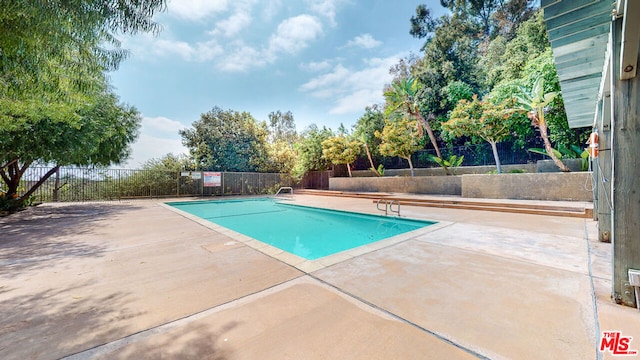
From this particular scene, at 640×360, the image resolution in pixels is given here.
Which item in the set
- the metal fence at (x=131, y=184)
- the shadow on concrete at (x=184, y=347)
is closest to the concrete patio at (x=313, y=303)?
the shadow on concrete at (x=184, y=347)

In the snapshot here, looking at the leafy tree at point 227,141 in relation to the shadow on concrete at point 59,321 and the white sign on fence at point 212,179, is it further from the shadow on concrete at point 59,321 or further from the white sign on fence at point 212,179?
the shadow on concrete at point 59,321

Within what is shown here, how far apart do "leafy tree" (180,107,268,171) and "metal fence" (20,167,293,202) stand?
3.21ft

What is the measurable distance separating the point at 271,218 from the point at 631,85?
814 cm

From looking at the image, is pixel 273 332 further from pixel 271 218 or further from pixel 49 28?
pixel 271 218

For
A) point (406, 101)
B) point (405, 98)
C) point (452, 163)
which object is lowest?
point (452, 163)

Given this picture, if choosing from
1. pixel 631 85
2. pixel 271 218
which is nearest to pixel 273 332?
pixel 631 85

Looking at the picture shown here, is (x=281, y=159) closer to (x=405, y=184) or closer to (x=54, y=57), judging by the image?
(x=405, y=184)

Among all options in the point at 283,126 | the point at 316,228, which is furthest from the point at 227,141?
the point at 283,126

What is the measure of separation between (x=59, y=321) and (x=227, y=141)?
627 inches

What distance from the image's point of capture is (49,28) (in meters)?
2.64

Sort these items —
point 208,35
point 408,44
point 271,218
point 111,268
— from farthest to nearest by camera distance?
point 408,44, point 208,35, point 271,218, point 111,268

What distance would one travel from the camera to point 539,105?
876 centimetres

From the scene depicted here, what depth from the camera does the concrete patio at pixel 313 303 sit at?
1597mm

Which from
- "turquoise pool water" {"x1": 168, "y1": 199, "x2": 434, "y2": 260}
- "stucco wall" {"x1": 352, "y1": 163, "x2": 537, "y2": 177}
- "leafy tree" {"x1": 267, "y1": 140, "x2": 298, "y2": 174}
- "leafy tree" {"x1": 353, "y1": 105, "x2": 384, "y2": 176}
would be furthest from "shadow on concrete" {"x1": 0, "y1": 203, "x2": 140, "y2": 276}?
"leafy tree" {"x1": 353, "y1": 105, "x2": 384, "y2": 176}
